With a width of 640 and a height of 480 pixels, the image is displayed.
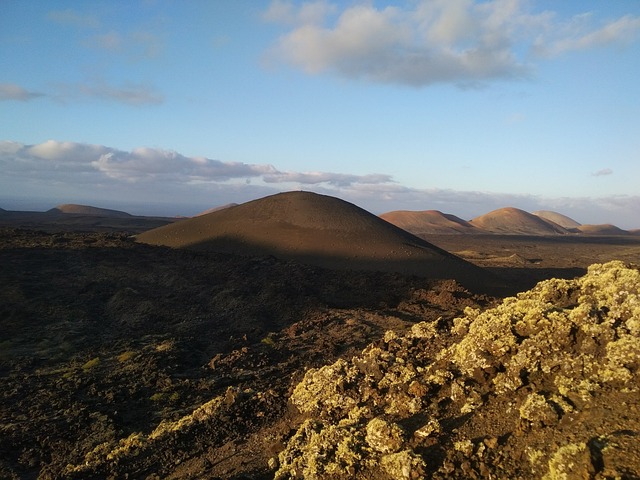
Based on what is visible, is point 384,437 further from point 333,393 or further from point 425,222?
point 425,222

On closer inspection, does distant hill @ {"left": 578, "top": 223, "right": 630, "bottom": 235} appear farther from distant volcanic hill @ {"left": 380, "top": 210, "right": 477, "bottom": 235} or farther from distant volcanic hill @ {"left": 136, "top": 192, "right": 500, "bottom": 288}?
distant volcanic hill @ {"left": 136, "top": 192, "right": 500, "bottom": 288}

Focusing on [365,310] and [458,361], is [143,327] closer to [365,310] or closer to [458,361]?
[365,310]

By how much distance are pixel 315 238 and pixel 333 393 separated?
88.7 feet

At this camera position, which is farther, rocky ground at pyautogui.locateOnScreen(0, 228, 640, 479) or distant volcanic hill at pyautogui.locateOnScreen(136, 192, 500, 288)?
distant volcanic hill at pyautogui.locateOnScreen(136, 192, 500, 288)

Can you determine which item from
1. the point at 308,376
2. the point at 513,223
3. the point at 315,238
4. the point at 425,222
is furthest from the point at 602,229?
the point at 308,376

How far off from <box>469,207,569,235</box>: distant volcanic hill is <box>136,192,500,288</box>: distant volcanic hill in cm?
9615

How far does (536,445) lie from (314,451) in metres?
2.32

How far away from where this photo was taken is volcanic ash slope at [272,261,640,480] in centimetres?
393

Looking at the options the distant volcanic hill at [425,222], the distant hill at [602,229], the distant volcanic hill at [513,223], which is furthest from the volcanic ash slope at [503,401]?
the distant hill at [602,229]

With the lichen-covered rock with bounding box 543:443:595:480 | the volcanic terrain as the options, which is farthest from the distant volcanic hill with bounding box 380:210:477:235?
the lichen-covered rock with bounding box 543:443:595:480

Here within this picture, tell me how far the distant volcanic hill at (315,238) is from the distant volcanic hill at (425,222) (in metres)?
68.7

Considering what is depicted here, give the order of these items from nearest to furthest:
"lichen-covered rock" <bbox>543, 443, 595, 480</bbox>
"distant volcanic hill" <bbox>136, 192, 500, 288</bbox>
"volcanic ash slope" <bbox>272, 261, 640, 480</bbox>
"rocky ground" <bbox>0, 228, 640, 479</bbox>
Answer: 1. "lichen-covered rock" <bbox>543, 443, 595, 480</bbox>
2. "volcanic ash slope" <bbox>272, 261, 640, 480</bbox>
3. "rocky ground" <bbox>0, 228, 640, 479</bbox>
4. "distant volcanic hill" <bbox>136, 192, 500, 288</bbox>

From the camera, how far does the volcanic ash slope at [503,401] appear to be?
393cm

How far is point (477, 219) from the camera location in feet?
452
